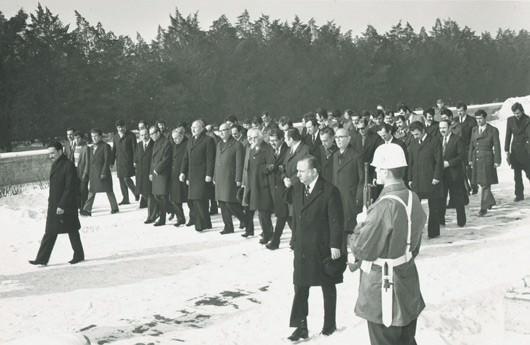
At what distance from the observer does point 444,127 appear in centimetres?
1089

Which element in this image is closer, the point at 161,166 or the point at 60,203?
the point at 60,203

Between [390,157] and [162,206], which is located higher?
[390,157]

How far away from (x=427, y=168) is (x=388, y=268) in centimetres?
619

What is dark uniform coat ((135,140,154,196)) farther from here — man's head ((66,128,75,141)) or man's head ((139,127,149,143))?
man's head ((66,128,75,141))

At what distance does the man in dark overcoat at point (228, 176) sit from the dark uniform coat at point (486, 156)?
4136 mm

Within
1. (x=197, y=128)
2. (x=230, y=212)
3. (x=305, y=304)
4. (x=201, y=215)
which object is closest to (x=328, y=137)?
(x=230, y=212)

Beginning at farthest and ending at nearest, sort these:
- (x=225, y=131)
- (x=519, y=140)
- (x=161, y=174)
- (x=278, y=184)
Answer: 1. (x=519, y=140)
2. (x=161, y=174)
3. (x=225, y=131)
4. (x=278, y=184)

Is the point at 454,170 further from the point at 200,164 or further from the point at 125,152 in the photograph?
the point at 125,152

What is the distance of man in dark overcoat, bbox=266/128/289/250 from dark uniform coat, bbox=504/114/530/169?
4837 mm

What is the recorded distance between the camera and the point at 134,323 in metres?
6.69

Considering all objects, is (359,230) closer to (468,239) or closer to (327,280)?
(327,280)

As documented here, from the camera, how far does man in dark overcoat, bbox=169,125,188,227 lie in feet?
39.0

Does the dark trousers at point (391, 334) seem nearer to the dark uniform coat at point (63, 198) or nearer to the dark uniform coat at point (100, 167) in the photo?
the dark uniform coat at point (63, 198)

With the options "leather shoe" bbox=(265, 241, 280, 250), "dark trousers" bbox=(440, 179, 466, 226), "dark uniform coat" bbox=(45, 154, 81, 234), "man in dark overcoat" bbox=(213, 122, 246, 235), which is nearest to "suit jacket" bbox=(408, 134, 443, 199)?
"dark trousers" bbox=(440, 179, 466, 226)
